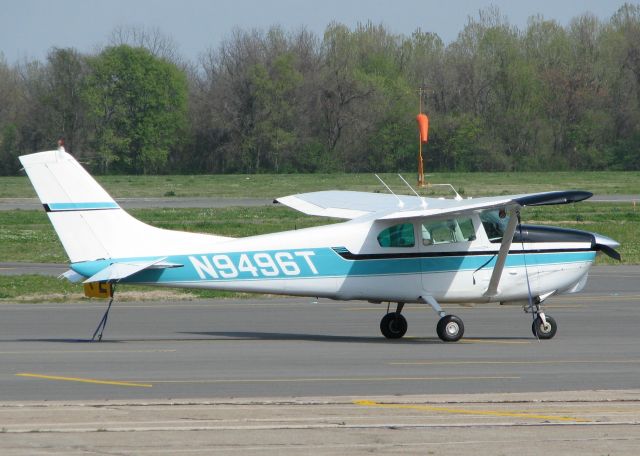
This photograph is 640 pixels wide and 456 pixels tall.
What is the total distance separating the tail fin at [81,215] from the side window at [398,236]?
2877mm

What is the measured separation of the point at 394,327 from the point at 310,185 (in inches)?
1780

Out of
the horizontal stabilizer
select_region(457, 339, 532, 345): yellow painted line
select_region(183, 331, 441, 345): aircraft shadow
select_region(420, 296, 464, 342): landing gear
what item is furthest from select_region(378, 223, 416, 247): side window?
the horizontal stabilizer

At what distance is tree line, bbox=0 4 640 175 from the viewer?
85625mm

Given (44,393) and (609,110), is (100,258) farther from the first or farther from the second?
(609,110)

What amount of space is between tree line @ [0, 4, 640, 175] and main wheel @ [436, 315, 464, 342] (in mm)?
70429

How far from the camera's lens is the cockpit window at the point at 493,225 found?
623 inches

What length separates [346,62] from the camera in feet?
319

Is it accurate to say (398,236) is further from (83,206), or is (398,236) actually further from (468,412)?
(468,412)

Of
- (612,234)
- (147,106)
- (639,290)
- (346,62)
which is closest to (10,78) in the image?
(147,106)

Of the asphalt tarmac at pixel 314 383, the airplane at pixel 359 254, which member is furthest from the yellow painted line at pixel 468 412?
the airplane at pixel 359 254

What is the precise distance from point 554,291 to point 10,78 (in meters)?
96.3

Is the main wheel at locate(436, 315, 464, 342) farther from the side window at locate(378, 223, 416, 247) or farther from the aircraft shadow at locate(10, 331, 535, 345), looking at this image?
the side window at locate(378, 223, 416, 247)

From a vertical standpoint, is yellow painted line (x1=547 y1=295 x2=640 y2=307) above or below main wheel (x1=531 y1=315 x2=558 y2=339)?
below

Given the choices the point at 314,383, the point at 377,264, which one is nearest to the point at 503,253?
the point at 377,264
